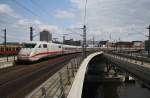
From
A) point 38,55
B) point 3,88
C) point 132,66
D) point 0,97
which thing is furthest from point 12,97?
point 38,55

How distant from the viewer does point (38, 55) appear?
35688 mm

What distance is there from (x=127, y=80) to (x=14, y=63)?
96.8 feet

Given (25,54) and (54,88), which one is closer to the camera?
(54,88)

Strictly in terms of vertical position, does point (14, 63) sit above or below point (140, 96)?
above

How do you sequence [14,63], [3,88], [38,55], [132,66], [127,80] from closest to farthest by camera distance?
[3,88]
[132,66]
[14,63]
[38,55]
[127,80]

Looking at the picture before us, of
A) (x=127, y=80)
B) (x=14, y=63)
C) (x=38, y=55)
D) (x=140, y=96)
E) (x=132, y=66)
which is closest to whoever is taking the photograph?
(x=132, y=66)

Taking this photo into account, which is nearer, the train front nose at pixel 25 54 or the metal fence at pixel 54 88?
the metal fence at pixel 54 88

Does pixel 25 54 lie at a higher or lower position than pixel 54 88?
higher

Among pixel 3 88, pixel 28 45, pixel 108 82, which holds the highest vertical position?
pixel 28 45

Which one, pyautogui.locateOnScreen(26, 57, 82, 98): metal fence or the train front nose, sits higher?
the train front nose

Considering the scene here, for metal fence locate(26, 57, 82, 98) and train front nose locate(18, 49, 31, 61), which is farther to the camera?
train front nose locate(18, 49, 31, 61)

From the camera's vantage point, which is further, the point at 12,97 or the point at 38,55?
the point at 38,55

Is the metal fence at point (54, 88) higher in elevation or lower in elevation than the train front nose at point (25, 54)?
lower

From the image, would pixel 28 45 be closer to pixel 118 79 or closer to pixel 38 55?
pixel 38 55
